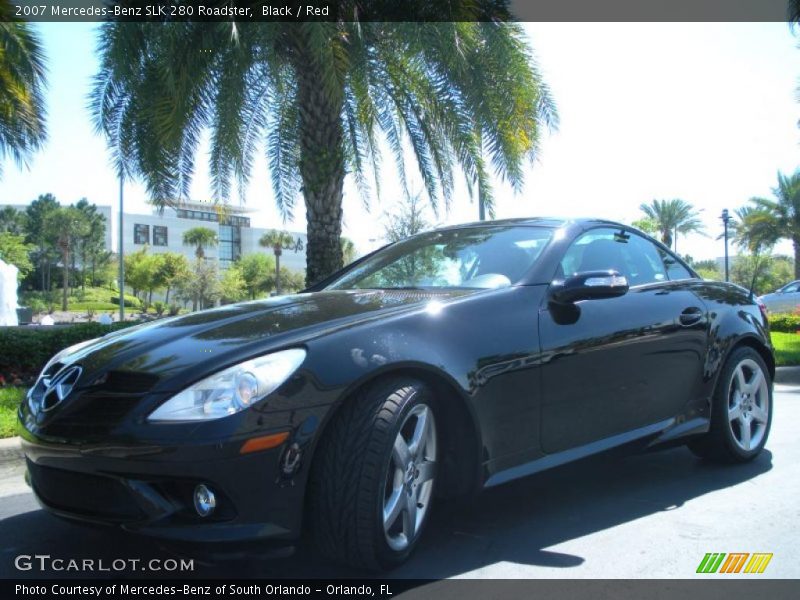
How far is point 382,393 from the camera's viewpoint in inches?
110

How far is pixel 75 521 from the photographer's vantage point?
2676 mm

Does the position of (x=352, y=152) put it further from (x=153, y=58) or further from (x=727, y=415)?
(x=727, y=415)

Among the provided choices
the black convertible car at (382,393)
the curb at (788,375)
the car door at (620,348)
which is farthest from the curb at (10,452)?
the curb at (788,375)

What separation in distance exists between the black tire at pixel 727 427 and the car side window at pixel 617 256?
0.72 m

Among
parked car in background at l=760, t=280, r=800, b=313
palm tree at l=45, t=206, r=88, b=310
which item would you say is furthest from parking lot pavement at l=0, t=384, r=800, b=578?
palm tree at l=45, t=206, r=88, b=310

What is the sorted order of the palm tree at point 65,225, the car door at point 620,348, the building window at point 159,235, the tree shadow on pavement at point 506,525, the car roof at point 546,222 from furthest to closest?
1. the building window at point 159,235
2. the palm tree at point 65,225
3. the car roof at point 546,222
4. the car door at point 620,348
5. the tree shadow on pavement at point 506,525

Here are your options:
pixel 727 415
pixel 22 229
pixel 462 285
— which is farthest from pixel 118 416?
pixel 22 229

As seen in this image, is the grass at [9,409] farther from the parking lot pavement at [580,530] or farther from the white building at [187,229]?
the white building at [187,229]

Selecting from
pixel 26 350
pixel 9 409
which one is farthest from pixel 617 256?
pixel 26 350

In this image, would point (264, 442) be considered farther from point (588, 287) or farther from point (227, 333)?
point (588, 287)

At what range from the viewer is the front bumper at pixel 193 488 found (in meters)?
2.46

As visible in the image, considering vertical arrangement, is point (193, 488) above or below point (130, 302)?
below

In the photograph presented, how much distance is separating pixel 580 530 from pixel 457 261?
1466mm

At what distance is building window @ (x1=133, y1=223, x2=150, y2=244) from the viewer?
4102 inches
